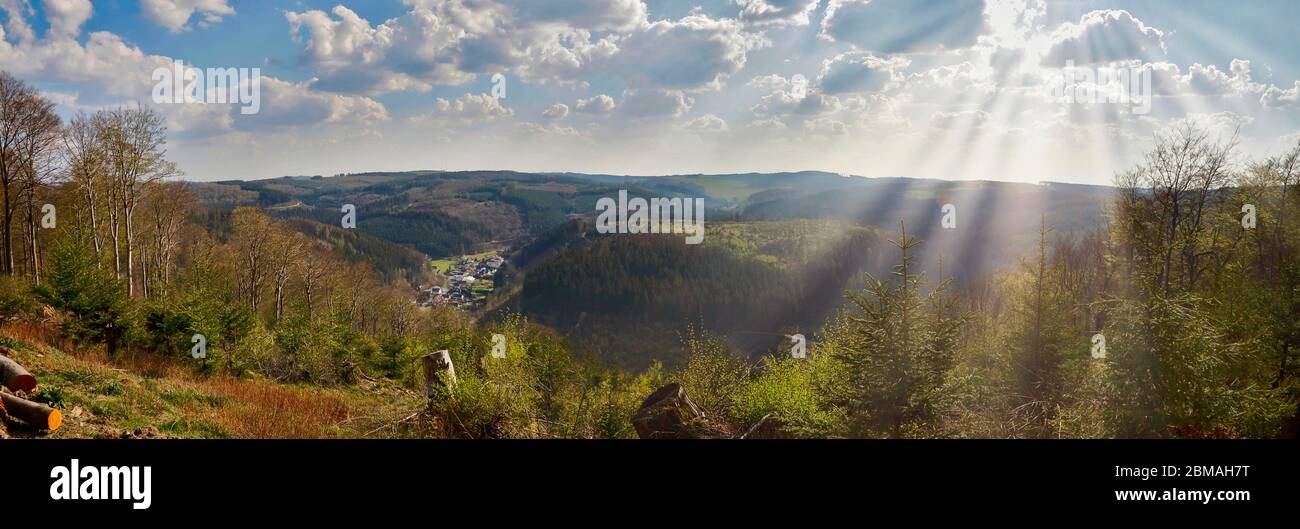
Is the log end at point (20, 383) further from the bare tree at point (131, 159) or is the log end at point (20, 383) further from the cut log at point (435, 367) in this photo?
the bare tree at point (131, 159)

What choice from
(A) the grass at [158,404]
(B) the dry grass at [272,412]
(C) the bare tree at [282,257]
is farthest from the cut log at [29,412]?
(C) the bare tree at [282,257]

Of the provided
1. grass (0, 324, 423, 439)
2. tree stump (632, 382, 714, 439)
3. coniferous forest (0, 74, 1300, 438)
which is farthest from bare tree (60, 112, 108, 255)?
tree stump (632, 382, 714, 439)

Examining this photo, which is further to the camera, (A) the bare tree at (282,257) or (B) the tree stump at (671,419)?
(A) the bare tree at (282,257)

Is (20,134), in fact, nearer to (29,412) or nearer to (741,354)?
(29,412)

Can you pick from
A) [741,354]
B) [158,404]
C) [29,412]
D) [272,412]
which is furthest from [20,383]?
[741,354]

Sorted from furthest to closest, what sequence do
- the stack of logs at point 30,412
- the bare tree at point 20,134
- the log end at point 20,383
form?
1. the bare tree at point 20,134
2. the log end at point 20,383
3. the stack of logs at point 30,412

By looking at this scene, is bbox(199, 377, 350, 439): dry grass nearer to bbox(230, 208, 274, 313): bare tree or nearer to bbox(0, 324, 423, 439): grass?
bbox(0, 324, 423, 439): grass

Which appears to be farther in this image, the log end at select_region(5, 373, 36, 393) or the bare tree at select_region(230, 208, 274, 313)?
the bare tree at select_region(230, 208, 274, 313)
